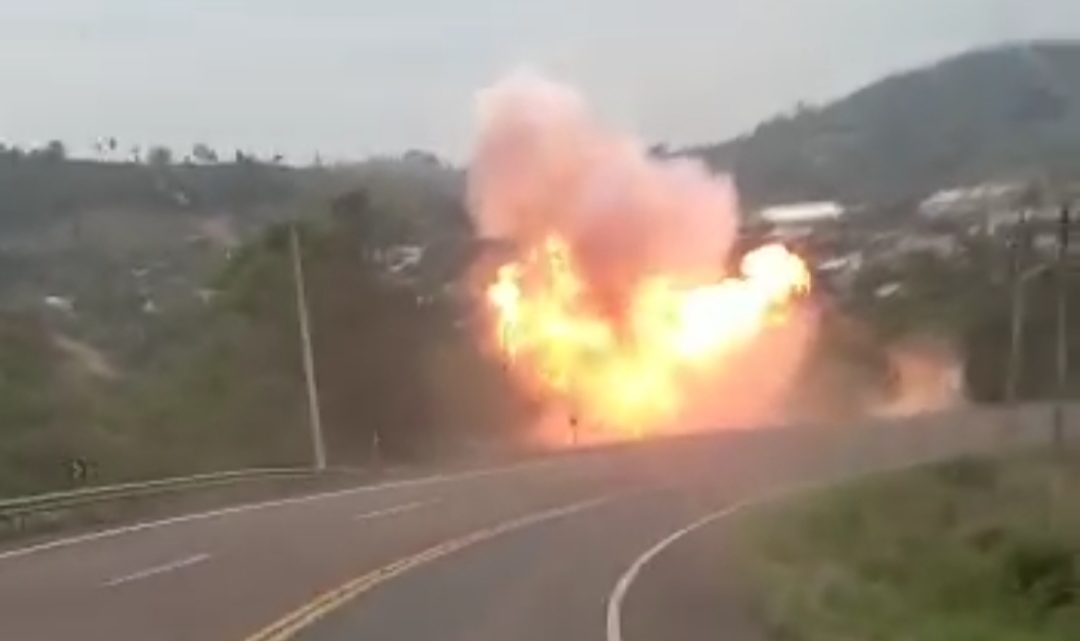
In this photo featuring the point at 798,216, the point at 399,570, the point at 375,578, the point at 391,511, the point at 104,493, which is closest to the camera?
the point at 375,578

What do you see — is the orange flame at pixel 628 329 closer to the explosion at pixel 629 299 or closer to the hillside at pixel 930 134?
the explosion at pixel 629 299

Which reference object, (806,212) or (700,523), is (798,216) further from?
(700,523)

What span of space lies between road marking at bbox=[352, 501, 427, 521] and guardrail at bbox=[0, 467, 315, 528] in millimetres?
4194

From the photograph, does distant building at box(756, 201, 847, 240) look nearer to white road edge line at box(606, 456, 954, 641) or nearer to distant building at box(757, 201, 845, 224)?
distant building at box(757, 201, 845, 224)

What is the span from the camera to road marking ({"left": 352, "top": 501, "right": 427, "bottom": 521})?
110ft

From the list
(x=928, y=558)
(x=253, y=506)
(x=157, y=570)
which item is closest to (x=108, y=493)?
(x=253, y=506)

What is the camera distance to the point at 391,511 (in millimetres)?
35062

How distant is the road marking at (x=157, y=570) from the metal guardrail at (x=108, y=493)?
649 centimetres

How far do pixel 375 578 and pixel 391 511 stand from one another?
11.8 meters

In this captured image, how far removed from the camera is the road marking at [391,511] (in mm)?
33500

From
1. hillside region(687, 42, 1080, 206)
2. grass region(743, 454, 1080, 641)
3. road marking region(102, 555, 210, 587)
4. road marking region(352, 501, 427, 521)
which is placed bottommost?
grass region(743, 454, 1080, 641)

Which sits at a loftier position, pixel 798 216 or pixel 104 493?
pixel 798 216

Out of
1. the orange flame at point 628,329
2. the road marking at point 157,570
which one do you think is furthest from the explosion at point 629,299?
the road marking at point 157,570

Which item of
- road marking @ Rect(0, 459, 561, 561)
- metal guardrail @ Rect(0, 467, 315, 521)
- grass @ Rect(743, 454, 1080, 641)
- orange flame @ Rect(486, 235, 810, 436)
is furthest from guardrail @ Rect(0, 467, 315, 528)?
orange flame @ Rect(486, 235, 810, 436)
